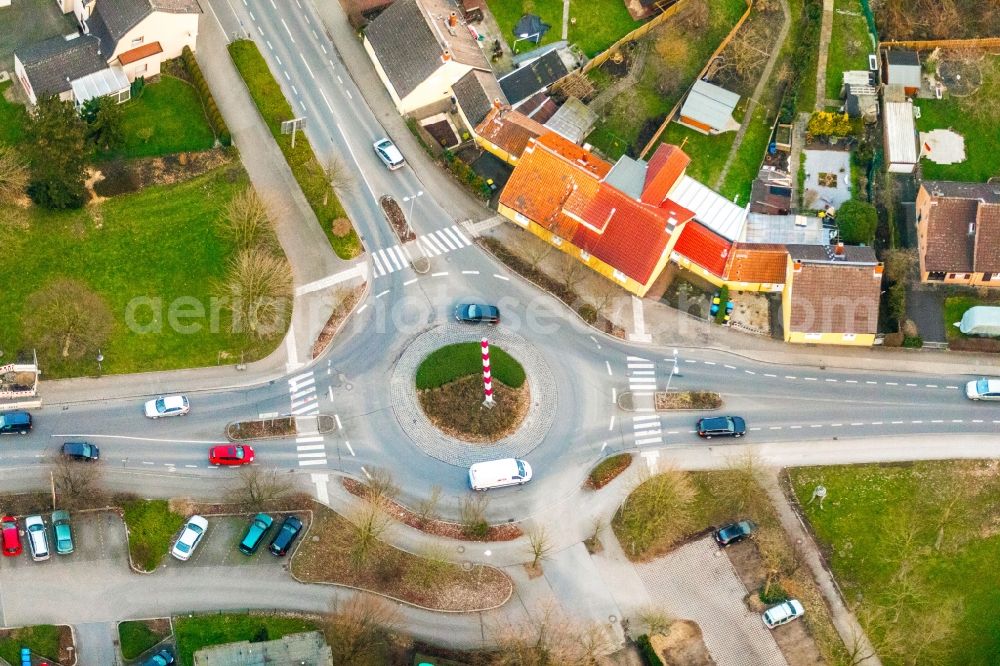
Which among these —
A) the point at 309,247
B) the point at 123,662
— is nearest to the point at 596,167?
the point at 309,247

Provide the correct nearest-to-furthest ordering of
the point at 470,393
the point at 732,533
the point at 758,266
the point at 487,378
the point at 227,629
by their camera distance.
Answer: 1. the point at 227,629
2. the point at 732,533
3. the point at 487,378
4. the point at 470,393
5. the point at 758,266

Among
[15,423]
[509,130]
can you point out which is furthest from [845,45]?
[15,423]

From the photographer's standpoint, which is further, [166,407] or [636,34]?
[636,34]

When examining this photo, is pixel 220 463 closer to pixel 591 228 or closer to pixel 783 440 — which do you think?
pixel 591 228

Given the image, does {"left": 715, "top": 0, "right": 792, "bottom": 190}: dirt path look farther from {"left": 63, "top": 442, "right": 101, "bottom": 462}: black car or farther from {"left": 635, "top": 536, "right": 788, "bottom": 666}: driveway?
{"left": 63, "top": 442, "right": 101, "bottom": 462}: black car

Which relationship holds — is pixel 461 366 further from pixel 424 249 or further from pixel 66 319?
pixel 66 319

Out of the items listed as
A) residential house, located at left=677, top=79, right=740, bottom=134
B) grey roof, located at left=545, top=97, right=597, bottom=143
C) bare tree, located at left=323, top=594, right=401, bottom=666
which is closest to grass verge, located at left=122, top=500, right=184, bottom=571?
bare tree, located at left=323, top=594, right=401, bottom=666

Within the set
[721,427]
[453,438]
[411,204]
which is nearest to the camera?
[453,438]

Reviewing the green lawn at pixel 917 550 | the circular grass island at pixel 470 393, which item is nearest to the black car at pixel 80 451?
the circular grass island at pixel 470 393

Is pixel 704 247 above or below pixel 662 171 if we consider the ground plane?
below
